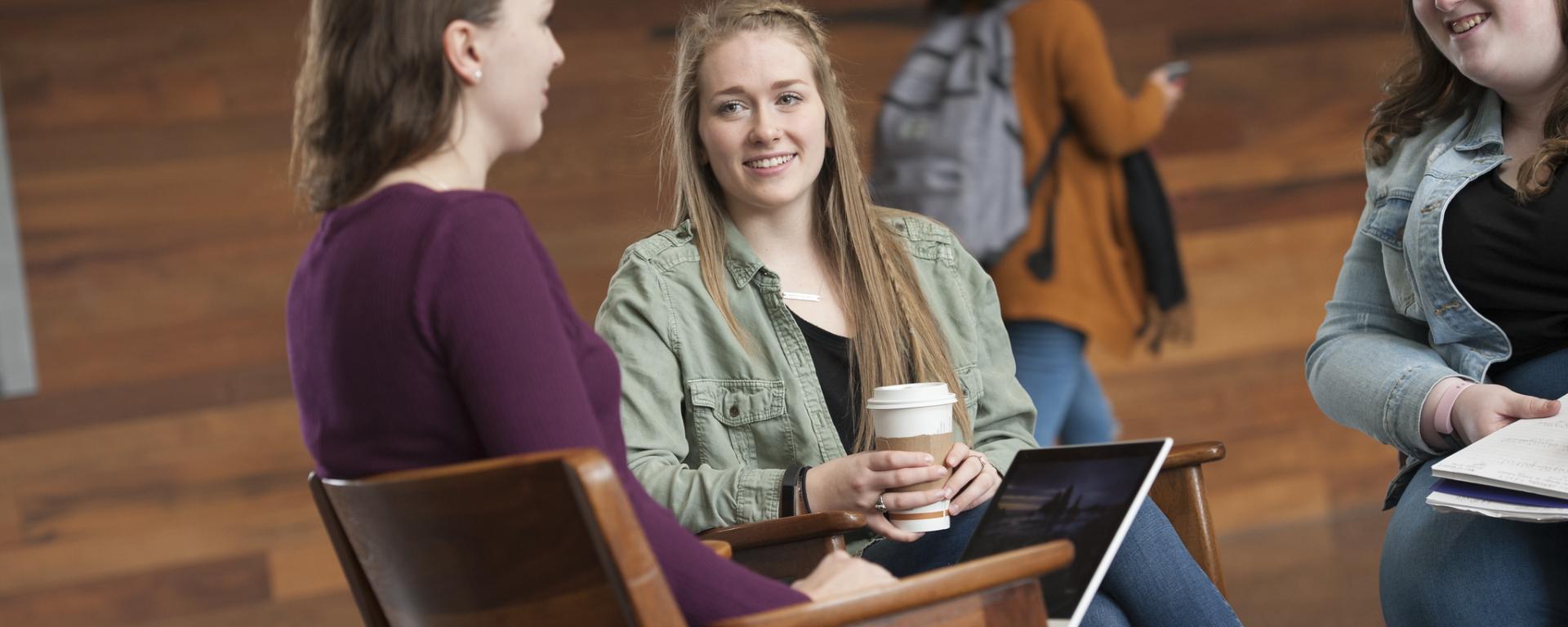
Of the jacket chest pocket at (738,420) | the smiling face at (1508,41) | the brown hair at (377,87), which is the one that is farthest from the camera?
the jacket chest pocket at (738,420)

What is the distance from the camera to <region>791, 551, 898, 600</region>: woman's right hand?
3.57 feet

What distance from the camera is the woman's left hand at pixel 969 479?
1.52 metres

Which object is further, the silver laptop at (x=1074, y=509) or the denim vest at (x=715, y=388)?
the denim vest at (x=715, y=388)

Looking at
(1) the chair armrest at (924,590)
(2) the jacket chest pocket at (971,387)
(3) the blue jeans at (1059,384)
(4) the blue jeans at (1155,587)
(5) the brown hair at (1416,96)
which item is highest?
(5) the brown hair at (1416,96)

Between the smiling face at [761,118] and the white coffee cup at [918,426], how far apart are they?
42 centimetres

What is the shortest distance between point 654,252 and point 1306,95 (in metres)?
3.38

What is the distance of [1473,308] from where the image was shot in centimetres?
162

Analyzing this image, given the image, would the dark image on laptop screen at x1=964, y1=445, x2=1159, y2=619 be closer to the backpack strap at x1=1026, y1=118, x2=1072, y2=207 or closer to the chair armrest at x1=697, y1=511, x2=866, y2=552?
the chair armrest at x1=697, y1=511, x2=866, y2=552

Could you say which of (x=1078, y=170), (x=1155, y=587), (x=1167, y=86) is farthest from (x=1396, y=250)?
(x=1167, y=86)

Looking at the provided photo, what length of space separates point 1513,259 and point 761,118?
0.89 metres

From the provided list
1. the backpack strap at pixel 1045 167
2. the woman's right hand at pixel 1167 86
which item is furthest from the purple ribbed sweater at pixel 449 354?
the woman's right hand at pixel 1167 86

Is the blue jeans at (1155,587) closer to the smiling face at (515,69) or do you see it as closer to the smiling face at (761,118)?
the smiling face at (761,118)

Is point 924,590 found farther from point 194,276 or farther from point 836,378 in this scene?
point 194,276

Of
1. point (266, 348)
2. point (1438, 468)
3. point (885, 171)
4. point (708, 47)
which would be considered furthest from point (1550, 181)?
point (266, 348)
